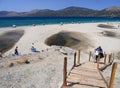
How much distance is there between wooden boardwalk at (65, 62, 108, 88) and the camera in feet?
57.7

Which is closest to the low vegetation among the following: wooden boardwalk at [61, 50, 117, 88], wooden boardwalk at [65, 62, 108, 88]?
wooden boardwalk at [65, 62, 108, 88]

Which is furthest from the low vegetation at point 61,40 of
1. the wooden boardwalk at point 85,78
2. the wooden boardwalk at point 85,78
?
the wooden boardwalk at point 85,78

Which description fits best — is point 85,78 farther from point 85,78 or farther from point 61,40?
point 61,40

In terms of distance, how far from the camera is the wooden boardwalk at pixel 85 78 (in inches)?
693

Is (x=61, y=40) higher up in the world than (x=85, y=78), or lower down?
lower down

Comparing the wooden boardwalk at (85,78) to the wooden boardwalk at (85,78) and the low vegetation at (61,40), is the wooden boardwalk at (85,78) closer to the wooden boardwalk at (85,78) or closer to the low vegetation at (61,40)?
the wooden boardwalk at (85,78)

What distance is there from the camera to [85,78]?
62.3ft

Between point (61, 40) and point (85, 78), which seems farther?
point (61, 40)

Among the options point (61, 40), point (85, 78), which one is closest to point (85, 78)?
point (85, 78)

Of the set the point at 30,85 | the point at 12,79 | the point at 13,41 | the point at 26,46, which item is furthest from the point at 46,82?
the point at 13,41

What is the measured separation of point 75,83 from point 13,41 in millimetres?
37701

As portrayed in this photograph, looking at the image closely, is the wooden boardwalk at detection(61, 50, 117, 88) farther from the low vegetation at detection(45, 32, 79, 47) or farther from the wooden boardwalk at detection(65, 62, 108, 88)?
the low vegetation at detection(45, 32, 79, 47)

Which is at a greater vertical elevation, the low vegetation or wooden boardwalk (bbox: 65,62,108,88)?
wooden boardwalk (bbox: 65,62,108,88)

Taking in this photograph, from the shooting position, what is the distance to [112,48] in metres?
47.4
